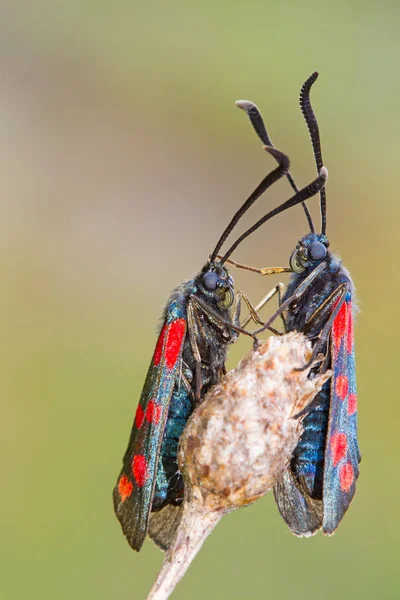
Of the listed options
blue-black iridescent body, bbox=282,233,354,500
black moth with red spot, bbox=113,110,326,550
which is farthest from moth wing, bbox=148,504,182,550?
blue-black iridescent body, bbox=282,233,354,500

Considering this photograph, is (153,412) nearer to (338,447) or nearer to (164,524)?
(164,524)

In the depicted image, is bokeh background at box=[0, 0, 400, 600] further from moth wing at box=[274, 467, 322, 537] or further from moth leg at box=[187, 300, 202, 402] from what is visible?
moth leg at box=[187, 300, 202, 402]

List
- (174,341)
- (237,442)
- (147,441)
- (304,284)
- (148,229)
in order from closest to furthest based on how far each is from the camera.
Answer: (237,442) < (147,441) < (174,341) < (304,284) < (148,229)

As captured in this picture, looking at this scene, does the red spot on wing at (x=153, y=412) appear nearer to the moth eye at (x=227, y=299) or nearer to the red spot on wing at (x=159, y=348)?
the red spot on wing at (x=159, y=348)

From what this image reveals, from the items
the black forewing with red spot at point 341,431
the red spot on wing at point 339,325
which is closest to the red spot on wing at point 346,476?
the black forewing with red spot at point 341,431

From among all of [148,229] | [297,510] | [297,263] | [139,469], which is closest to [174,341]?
[139,469]

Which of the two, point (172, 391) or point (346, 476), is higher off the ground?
point (172, 391)
